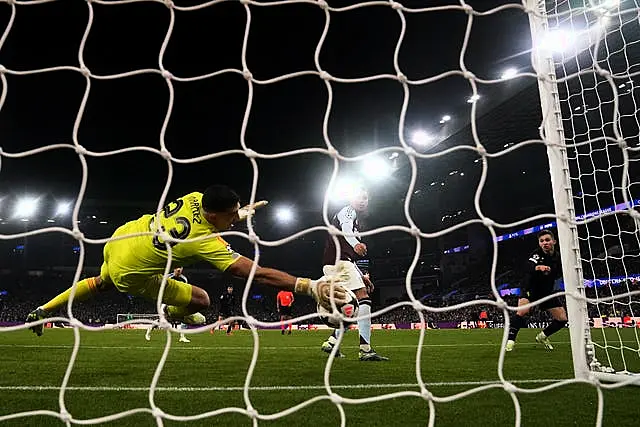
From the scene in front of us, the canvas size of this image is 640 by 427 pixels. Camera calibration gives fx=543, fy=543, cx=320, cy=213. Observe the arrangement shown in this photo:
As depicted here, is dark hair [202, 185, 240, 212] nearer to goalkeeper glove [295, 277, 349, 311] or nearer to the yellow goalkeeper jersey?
the yellow goalkeeper jersey

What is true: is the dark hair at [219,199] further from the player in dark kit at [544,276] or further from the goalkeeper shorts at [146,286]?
the player in dark kit at [544,276]

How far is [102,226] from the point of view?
2844cm

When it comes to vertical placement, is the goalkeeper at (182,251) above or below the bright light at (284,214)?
below

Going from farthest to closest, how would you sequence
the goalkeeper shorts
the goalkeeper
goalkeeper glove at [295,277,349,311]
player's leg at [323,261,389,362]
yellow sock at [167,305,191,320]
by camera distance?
player's leg at [323,261,389,362]
yellow sock at [167,305,191,320]
the goalkeeper shorts
the goalkeeper
goalkeeper glove at [295,277,349,311]

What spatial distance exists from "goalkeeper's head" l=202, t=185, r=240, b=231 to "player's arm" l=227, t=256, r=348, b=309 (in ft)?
1.07

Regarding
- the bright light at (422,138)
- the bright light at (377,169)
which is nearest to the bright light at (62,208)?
the bright light at (377,169)

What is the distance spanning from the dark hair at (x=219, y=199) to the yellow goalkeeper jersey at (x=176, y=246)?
0.13 meters

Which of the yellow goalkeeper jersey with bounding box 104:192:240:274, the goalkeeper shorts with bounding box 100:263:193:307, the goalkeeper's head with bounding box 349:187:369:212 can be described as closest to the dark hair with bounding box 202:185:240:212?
the yellow goalkeeper jersey with bounding box 104:192:240:274

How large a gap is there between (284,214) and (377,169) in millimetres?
6871

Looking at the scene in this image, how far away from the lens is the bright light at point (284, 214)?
27438 mm

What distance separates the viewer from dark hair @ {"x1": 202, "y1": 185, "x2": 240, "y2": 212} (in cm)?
326

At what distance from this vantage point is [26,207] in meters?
24.7

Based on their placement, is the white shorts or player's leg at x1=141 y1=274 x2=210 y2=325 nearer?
player's leg at x1=141 y1=274 x2=210 y2=325

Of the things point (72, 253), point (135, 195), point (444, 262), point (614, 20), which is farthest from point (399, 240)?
point (614, 20)
